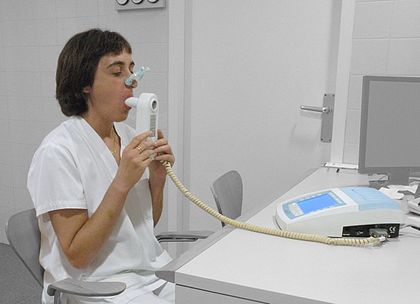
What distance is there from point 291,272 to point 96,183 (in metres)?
0.67

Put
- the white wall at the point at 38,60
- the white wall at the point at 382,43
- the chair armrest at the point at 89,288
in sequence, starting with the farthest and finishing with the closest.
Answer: the white wall at the point at 38,60, the white wall at the point at 382,43, the chair armrest at the point at 89,288

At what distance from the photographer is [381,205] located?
104 cm

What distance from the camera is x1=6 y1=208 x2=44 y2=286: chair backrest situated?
1.19 meters

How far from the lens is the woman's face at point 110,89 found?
1.30 metres

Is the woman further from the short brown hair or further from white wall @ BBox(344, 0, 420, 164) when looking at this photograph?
white wall @ BBox(344, 0, 420, 164)

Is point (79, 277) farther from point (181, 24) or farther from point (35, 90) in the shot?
point (35, 90)

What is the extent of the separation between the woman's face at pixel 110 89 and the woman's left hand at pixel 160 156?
0.16 meters

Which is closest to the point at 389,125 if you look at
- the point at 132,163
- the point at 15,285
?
the point at 132,163

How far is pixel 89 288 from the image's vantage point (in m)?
1.03

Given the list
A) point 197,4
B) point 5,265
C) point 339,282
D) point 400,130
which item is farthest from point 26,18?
point 339,282

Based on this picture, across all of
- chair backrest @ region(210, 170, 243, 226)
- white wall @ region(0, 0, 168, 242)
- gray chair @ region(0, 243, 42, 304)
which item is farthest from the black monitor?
gray chair @ region(0, 243, 42, 304)

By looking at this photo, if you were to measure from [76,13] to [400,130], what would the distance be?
2166mm

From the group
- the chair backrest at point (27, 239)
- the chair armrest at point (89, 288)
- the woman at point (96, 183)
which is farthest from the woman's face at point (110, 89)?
the chair armrest at point (89, 288)

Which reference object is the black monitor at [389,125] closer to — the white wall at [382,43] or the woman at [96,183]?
the white wall at [382,43]
